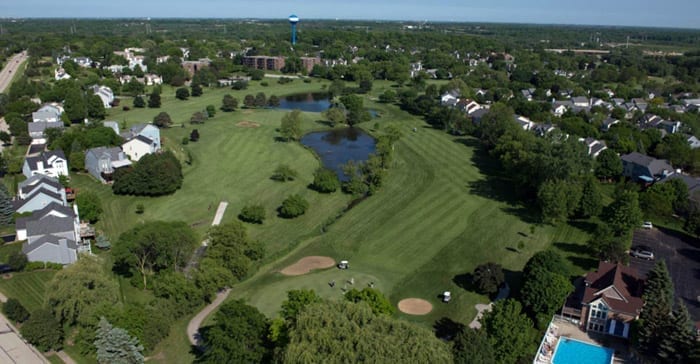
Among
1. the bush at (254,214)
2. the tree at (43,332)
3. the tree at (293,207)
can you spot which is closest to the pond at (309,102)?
the tree at (293,207)

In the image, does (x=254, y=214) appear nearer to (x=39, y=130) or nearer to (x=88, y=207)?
(x=88, y=207)

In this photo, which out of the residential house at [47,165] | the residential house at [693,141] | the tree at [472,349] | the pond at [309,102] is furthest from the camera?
the pond at [309,102]

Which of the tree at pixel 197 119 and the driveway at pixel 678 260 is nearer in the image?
the driveway at pixel 678 260

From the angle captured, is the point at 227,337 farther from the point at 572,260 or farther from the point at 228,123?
the point at 228,123

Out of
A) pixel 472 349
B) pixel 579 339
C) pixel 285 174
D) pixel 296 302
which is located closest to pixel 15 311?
pixel 296 302

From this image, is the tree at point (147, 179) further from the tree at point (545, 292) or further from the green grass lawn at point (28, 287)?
the tree at point (545, 292)

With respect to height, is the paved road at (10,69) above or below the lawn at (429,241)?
above

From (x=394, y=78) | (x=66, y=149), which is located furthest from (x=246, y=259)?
(x=394, y=78)

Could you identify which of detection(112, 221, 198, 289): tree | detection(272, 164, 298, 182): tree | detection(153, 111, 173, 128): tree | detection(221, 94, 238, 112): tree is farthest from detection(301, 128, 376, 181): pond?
detection(112, 221, 198, 289): tree

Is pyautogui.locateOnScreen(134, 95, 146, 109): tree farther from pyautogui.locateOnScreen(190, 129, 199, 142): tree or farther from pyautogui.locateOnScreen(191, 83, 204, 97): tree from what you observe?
pyautogui.locateOnScreen(190, 129, 199, 142): tree
